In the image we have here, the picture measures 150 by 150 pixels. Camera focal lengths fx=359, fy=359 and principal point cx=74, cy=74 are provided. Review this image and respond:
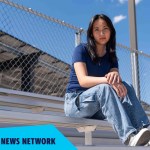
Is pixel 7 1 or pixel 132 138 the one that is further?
pixel 7 1

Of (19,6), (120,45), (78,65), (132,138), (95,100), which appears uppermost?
(19,6)

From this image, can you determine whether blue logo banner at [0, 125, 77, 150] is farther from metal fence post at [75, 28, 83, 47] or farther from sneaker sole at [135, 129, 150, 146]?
metal fence post at [75, 28, 83, 47]

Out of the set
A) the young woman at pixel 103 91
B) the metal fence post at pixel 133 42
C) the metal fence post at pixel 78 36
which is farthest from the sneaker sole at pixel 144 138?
the metal fence post at pixel 133 42

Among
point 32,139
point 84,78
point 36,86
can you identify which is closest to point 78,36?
point 36,86

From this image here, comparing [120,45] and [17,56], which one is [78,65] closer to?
[17,56]

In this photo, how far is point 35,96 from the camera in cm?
218

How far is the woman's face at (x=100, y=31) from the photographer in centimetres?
175

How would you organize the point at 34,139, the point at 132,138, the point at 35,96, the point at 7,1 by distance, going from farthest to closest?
the point at 7,1, the point at 35,96, the point at 132,138, the point at 34,139

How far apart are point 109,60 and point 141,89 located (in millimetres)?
1675

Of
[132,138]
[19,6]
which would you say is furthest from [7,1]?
[132,138]

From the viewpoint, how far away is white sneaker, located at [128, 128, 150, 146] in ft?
4.29

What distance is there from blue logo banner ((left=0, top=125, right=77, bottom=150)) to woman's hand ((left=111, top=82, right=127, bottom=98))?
52 cm

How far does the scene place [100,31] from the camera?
1.75m

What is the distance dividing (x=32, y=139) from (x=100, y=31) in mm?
896
